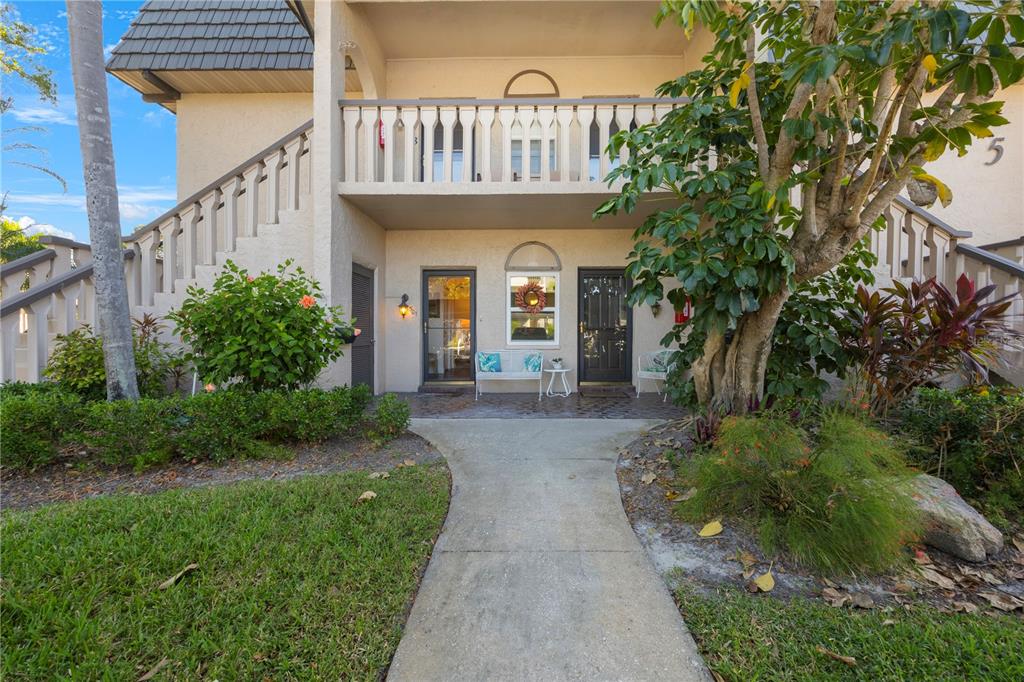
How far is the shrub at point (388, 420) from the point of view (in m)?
4.81

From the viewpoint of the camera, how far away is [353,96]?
334 inches

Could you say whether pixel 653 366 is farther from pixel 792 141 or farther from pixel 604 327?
pixel 792 141

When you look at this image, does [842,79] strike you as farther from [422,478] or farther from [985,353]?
[422,478]

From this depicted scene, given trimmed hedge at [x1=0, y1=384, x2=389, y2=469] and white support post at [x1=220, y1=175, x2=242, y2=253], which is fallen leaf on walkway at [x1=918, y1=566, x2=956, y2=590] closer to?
trimmed hedge at [x1=0, y1=384, x2=389, y2=469]

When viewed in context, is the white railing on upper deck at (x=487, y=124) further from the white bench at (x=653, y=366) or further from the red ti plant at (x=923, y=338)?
the red ti plant at (x=923, y=338)

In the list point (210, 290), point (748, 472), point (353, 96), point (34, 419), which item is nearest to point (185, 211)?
point (210, 290)

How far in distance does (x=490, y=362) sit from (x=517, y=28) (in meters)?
5.62

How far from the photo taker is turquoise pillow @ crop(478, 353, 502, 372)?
8094 mm

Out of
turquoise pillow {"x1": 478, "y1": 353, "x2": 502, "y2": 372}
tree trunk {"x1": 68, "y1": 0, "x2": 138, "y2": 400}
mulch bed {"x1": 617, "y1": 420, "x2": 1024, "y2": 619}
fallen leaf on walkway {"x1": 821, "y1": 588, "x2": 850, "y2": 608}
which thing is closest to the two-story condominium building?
turquoise pillow {"x1": 478, "y1": 353, "x2": 502, "y2": 372}

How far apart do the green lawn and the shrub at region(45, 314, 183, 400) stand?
18.2 ft

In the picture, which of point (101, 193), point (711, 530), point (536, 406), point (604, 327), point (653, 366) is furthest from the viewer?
point (604, 327)

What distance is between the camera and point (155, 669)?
70.9 inches

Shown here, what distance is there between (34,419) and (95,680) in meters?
3.26

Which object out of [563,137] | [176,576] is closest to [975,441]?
[176,576]
